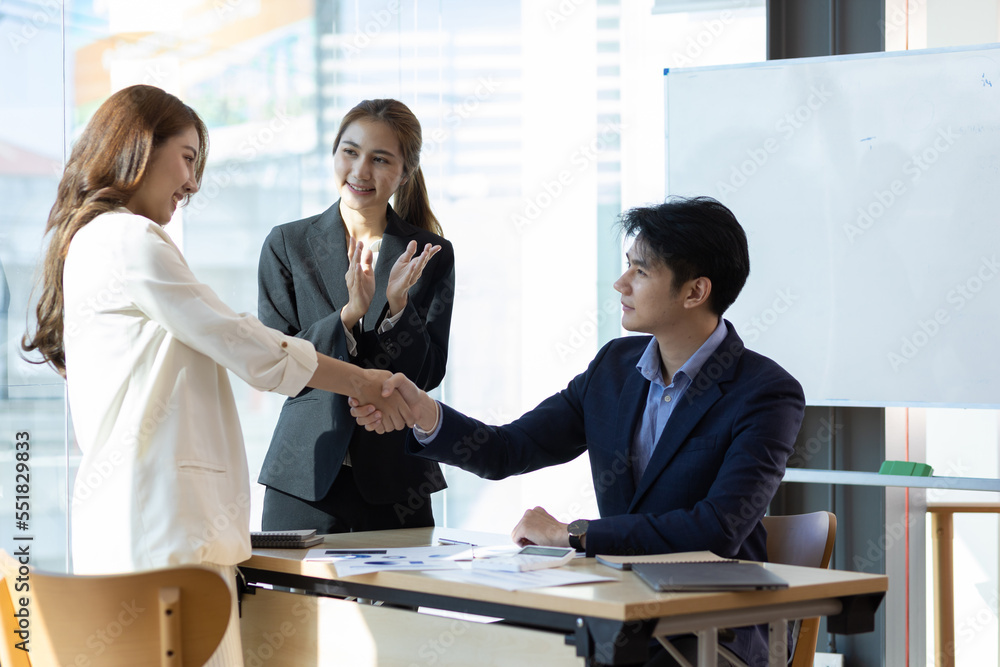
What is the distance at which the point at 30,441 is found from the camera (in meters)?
2.95

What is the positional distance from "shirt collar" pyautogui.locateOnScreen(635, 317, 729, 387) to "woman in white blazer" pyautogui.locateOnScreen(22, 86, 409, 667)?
2.62ft

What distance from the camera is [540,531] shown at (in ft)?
6.21

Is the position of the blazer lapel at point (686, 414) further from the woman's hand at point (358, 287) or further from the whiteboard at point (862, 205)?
the whiteboard at point (862, 205)

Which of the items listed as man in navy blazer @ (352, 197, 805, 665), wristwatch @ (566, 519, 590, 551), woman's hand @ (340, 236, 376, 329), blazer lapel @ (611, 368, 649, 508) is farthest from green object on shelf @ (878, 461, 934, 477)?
woman's hand @ (340, 236, 376, 329)

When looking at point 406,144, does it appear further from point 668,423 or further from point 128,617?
point 128,617

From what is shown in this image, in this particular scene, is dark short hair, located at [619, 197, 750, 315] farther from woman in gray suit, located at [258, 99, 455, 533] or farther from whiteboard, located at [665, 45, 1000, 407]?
whiteboard, located at [665, 45, 1000, 407]

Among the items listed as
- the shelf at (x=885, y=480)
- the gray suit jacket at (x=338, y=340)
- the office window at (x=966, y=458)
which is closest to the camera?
the gray suit jacket at (x=338, y=340)

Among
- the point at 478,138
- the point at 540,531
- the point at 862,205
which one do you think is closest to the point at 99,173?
the point at 540,531

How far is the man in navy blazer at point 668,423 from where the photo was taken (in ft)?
6.09

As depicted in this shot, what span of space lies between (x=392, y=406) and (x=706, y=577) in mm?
856

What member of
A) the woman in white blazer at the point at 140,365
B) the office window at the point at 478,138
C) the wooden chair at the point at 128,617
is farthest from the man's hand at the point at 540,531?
the office window at the point at 478,138

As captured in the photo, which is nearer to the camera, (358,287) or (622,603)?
(622,603)

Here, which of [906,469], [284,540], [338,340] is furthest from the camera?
[906,469]

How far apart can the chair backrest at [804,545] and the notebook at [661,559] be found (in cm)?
35
